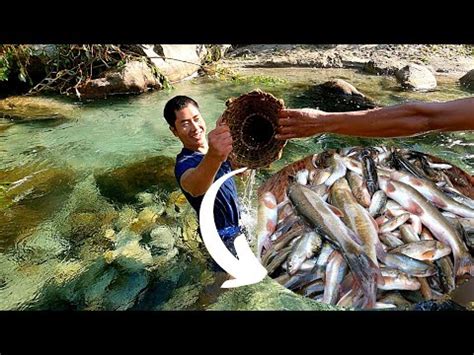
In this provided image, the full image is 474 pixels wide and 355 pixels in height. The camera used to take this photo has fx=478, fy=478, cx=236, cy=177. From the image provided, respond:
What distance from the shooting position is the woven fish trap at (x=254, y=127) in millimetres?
2047

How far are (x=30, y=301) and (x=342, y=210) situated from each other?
1732mm

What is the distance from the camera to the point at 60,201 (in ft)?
11.5

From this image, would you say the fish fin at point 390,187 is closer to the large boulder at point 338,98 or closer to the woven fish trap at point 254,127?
the woven fish trap at point 254,127

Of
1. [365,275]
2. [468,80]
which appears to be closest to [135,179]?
[365,275]

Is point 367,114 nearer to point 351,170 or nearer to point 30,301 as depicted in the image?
point 351,170

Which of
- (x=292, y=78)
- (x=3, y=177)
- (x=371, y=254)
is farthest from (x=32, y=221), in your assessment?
(x=292, y=78)

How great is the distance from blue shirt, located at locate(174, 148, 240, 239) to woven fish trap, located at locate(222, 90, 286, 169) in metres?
0.18

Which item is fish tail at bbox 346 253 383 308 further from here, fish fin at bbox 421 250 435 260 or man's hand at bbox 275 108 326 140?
man's hand at bbox 275 108 326 140

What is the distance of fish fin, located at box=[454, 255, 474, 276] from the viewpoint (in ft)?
7.65

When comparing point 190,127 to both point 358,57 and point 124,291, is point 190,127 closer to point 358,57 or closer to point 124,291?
point 124,291

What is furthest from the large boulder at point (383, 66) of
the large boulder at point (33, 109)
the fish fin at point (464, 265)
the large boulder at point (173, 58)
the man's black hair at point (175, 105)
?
the man's black hair at point (175, 105)

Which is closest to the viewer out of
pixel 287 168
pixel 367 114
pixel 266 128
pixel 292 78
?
pixel 367 114

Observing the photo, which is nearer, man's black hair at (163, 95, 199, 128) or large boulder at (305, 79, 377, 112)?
man's black hair at (163, 95, 199, 128)

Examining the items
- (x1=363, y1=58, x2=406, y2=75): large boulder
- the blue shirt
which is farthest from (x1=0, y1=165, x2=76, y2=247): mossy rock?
(x1=363, y1=58, x2=406, y2=75): large boulder
